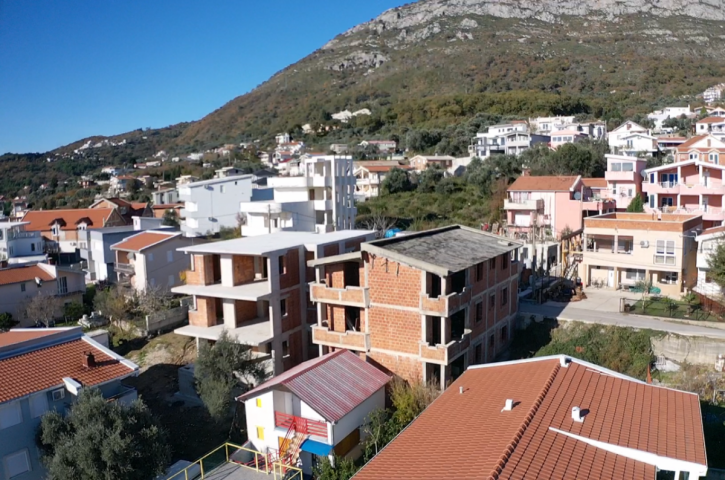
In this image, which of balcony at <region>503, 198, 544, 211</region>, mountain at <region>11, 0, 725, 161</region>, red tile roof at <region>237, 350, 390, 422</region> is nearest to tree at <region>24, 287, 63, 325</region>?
red tile roof at <region>237, 350, 390, 422</region>

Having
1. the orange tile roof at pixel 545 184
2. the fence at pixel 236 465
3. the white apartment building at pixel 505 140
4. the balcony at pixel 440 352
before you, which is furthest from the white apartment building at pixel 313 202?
the fence at pixel 236 465

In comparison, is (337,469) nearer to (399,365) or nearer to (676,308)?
(399,365)

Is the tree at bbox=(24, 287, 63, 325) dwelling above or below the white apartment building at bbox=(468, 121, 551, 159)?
below

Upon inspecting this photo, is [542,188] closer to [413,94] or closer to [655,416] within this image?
[655,416]

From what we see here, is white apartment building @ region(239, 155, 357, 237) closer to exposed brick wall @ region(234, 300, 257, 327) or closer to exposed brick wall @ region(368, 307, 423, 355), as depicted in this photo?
exposed brick wall @ region(234, 300, 257, 327)

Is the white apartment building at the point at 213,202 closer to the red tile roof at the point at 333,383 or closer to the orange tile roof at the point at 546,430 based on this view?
the red tile roof at the point at 333,383

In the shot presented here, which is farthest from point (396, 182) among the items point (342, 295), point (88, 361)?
point (88, 361)

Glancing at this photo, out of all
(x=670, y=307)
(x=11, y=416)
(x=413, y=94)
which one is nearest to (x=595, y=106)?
(x=413, y=94)

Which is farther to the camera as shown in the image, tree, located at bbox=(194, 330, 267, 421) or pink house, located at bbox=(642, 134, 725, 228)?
pink house, located at bbox=(642, 134, 725, 228)

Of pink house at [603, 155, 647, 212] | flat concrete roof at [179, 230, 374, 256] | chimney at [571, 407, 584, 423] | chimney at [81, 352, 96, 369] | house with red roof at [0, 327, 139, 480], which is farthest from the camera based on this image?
pink house at [603, 155, 647, 212]
